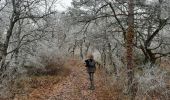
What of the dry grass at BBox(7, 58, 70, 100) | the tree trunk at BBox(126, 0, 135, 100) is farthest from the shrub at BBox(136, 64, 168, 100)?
the dry grass at BBox(7, 58, 70, 100)

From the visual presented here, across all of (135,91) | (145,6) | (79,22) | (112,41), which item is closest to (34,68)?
(112,41)

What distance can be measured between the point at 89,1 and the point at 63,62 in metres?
14.2

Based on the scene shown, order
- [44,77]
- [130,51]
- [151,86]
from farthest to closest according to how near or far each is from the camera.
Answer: [44,77] → [130,51] → [151,86]

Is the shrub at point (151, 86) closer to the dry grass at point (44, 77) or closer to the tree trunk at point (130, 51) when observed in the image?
the tree trunk at point (130, 51)

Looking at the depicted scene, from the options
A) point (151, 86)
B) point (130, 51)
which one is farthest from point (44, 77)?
point (151, 86)

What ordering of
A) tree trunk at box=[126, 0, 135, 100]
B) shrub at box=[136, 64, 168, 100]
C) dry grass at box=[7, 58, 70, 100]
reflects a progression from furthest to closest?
1. dry grass at box=[7, 58, 70, 100]
2. tree trunk at box=[126, 0, 135, 100]
3. shrub at box=[136, 64, 168, 100]

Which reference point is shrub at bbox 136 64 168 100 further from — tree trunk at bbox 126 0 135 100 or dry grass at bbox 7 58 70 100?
dry grass at bbox 7 58 70 100

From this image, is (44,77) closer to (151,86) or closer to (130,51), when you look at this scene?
(130,51)

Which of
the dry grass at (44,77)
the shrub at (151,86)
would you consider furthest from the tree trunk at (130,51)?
the dry grass at (44,77)

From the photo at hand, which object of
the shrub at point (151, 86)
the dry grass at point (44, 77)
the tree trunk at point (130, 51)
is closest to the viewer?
the shrub at point (151, 86)

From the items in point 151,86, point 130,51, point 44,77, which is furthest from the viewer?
point 44,77

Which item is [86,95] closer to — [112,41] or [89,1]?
[89,1]

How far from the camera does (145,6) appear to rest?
17.5 metres

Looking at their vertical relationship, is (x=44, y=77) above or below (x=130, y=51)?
below
